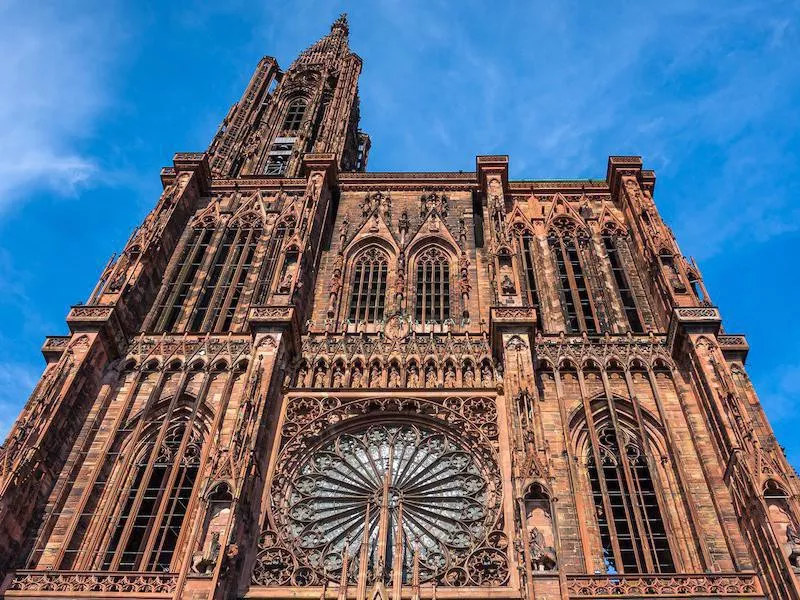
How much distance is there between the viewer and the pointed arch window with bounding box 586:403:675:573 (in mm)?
17172

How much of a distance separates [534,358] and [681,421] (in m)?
4.15

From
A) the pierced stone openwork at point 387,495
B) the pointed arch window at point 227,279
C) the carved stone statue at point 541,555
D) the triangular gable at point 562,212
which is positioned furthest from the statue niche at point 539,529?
the triangular gable at point 562,212

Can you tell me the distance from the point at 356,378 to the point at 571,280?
8.60 m

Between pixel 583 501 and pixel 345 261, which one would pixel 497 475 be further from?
pixel 345 261

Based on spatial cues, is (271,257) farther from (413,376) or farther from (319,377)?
(413,376)

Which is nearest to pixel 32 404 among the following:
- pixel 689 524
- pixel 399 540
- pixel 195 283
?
pixel 195 283

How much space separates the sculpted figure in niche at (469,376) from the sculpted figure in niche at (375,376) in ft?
7.97

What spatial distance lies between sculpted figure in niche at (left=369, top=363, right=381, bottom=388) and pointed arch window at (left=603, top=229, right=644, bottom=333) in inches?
314

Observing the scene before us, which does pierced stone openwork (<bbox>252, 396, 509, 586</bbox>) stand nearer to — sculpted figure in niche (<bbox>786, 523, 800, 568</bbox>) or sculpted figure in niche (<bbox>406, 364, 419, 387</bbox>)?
sculpted figure in niche (<bbox>406, 364, 419, 387</bbox>)

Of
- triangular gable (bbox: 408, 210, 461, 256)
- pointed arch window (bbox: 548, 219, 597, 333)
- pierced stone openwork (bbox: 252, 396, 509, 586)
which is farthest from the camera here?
triangular gable (bbox: 408, 210, 461, 256)

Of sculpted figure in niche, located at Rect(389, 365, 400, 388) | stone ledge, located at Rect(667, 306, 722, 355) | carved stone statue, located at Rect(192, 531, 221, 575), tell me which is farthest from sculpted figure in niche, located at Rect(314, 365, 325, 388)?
stone ledge, located at Rect(667, 306, 722, 355)

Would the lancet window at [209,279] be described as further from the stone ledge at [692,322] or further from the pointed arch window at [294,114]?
the stone ledge at [692,322]

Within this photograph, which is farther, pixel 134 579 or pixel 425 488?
pixel 425 488

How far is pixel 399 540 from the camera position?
55.0 feet
